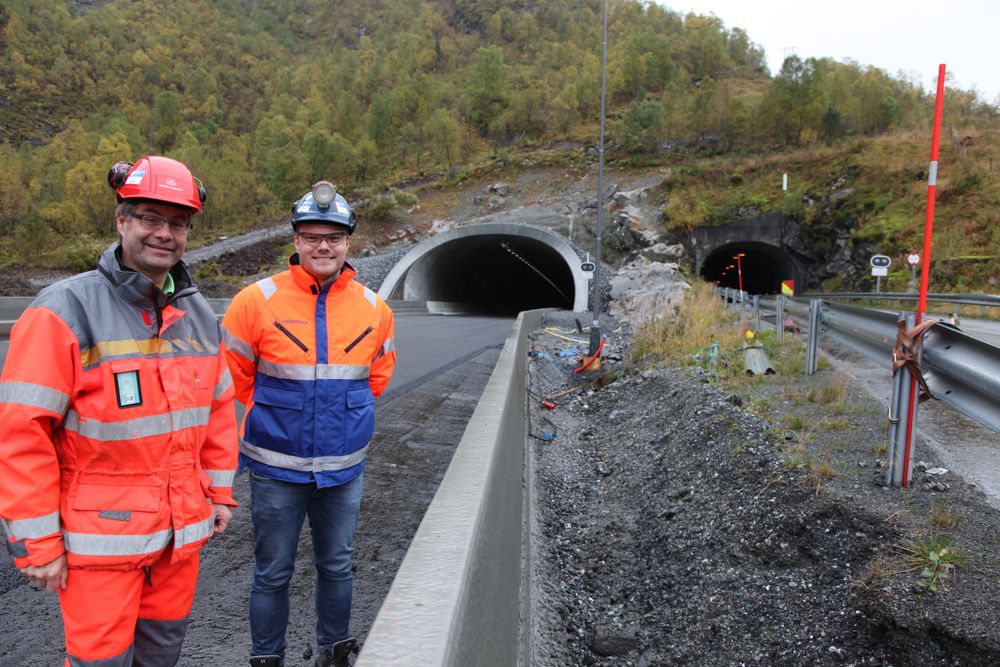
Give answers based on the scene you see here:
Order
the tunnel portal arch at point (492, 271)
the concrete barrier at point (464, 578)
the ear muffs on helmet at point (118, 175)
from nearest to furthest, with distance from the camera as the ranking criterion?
the concrete barrier at point (464, 578) < the ear muffs on helmet at point (118, 175) < the tunnel portal arch at point (492, 271)

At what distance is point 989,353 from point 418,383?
6.89 metres

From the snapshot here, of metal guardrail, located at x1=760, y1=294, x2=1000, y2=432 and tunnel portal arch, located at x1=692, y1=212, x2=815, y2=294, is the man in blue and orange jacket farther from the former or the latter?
tunnel portal arch, located at x1=692, y1=212, x2=815, y2=294

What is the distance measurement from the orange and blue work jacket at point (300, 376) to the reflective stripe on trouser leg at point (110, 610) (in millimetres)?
642

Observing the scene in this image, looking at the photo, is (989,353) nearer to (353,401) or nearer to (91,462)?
(353,401)

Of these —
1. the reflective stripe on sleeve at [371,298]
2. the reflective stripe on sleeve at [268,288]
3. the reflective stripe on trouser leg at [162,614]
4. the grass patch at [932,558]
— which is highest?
the reflective stripe on sleeve at [268,288]

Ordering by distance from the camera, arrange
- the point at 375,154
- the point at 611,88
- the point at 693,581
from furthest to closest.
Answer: the point at 611,88
the point at 375,154
the point at 693,581

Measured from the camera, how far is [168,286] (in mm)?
2242

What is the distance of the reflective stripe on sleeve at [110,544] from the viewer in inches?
71.9

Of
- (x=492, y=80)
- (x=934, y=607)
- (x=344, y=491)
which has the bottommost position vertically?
(x=934, y=607)

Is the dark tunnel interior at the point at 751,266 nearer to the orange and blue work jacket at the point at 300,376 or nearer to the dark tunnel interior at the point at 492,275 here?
the dark tunnel interior at the point at 492,275

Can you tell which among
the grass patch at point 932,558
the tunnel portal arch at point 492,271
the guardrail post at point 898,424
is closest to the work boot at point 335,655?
the grass patch at point 932,558

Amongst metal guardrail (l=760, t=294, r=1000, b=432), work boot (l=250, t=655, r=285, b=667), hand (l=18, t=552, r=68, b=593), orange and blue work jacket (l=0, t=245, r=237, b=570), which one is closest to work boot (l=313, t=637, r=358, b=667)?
work boot (l=250, t=655, r=285, b=667)

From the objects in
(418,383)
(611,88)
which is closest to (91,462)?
(418,383)

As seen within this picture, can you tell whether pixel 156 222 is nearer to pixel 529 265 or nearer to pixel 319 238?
pixel 319 238
